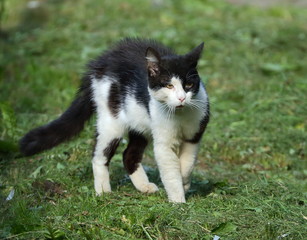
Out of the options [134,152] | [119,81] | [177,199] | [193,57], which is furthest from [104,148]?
[193,57]

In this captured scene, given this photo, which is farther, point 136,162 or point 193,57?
point 136,162

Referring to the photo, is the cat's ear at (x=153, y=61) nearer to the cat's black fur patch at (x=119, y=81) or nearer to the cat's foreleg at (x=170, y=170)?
the cat's black fur patch at (x=119, y=81)

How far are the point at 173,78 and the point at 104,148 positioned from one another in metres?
1.16

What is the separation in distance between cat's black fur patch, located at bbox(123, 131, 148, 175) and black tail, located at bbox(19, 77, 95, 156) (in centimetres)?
47

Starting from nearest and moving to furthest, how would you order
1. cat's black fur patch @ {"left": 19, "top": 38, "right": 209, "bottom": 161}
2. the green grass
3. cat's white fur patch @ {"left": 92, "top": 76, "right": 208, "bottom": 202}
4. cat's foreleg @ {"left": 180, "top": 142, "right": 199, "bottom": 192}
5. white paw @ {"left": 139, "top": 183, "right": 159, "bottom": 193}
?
the green grass
cat's black fur patch @ {"left": 19, "top": 38, "right": 209, "bottom": 161}
cat's white fur patch @ {"left": 92, "top": 76, "right": 208, "bottom": 202}
cat's foreleg @ {"left": 180, "top": 142, "right": 199, "bottom": 192}
white paw @ {"left": 139, "top": 183, "right": 159, "bottom": 193}

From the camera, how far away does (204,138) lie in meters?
7.23

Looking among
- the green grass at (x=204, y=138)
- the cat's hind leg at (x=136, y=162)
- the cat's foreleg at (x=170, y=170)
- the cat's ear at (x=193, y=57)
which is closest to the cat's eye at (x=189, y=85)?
the cat's ear at (x=193, y=57)

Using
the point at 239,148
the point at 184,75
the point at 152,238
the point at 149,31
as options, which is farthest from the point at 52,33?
the point at 152,238

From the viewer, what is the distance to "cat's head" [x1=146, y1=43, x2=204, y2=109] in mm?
4711

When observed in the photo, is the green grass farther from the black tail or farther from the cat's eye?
the cat's eye

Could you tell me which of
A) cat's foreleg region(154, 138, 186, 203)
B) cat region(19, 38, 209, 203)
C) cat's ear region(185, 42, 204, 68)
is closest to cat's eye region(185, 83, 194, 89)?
cat region(19, 38, 209, 203)

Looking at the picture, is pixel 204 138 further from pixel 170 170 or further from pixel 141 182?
pixel 170 170

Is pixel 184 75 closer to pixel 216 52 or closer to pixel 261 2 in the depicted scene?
pixel 216 52

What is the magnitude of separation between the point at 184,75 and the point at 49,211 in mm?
1418
